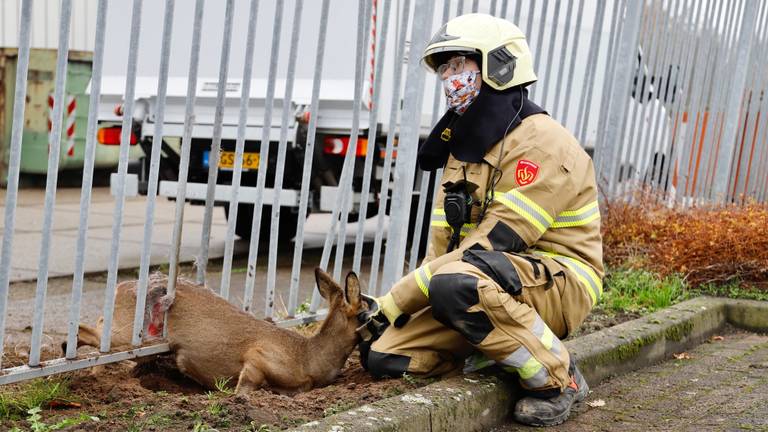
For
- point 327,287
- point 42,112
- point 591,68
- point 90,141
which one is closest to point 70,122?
point 42,112

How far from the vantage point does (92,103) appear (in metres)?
3.50

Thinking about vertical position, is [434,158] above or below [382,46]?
below

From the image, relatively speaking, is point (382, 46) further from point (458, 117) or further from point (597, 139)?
point (597, 139)

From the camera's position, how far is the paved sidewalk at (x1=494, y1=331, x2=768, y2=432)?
4094mm

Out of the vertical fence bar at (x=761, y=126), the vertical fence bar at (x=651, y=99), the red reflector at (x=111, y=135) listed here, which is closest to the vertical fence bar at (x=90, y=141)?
the vertical fence bar at (x=651, y=99)

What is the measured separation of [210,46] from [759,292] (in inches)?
204

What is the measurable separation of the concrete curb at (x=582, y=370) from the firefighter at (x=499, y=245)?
0.15 m

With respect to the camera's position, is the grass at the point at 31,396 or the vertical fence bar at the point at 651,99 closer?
the grass at the point at 31,396

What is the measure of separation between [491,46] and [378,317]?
1238mm

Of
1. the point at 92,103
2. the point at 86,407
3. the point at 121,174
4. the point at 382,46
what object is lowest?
the point at 86,407

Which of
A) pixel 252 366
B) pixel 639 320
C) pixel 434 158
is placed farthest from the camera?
pixel 639 320

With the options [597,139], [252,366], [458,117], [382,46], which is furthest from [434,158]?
[597,139]

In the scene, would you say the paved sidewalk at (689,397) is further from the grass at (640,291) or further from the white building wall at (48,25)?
the white building wall at (48,25)

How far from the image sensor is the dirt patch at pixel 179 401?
3.31m
